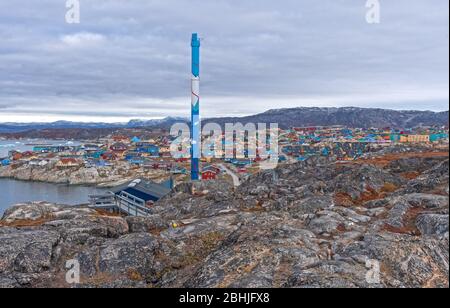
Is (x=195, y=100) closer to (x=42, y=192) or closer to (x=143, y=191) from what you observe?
(x=143, y=191)

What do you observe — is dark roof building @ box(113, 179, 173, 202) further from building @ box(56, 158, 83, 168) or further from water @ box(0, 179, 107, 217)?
building @ box(56, 158, 83, 168)

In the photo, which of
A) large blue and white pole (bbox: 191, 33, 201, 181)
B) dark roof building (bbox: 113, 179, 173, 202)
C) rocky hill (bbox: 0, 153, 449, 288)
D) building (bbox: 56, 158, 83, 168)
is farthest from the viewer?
building (bbox: 56, 158, 83, 168)

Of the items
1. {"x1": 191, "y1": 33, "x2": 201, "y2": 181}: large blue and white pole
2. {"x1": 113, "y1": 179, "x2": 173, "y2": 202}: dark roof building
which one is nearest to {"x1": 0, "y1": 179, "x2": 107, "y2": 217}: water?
{"x1": 191, "y1": 33, "x2": 201, "y2": 181}: large blue and white pole

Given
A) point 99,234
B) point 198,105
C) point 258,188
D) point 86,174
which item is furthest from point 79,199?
point 99,234

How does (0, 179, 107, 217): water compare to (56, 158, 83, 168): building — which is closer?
(0, 179, 107, 217): water

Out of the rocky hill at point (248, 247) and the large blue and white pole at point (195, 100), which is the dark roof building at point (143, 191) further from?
the rocky hill at point (248, 247)

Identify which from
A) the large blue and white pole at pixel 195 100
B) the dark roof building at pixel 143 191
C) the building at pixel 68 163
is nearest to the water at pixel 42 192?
the building at pixel 68 163

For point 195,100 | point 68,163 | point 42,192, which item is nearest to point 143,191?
point 195,100
